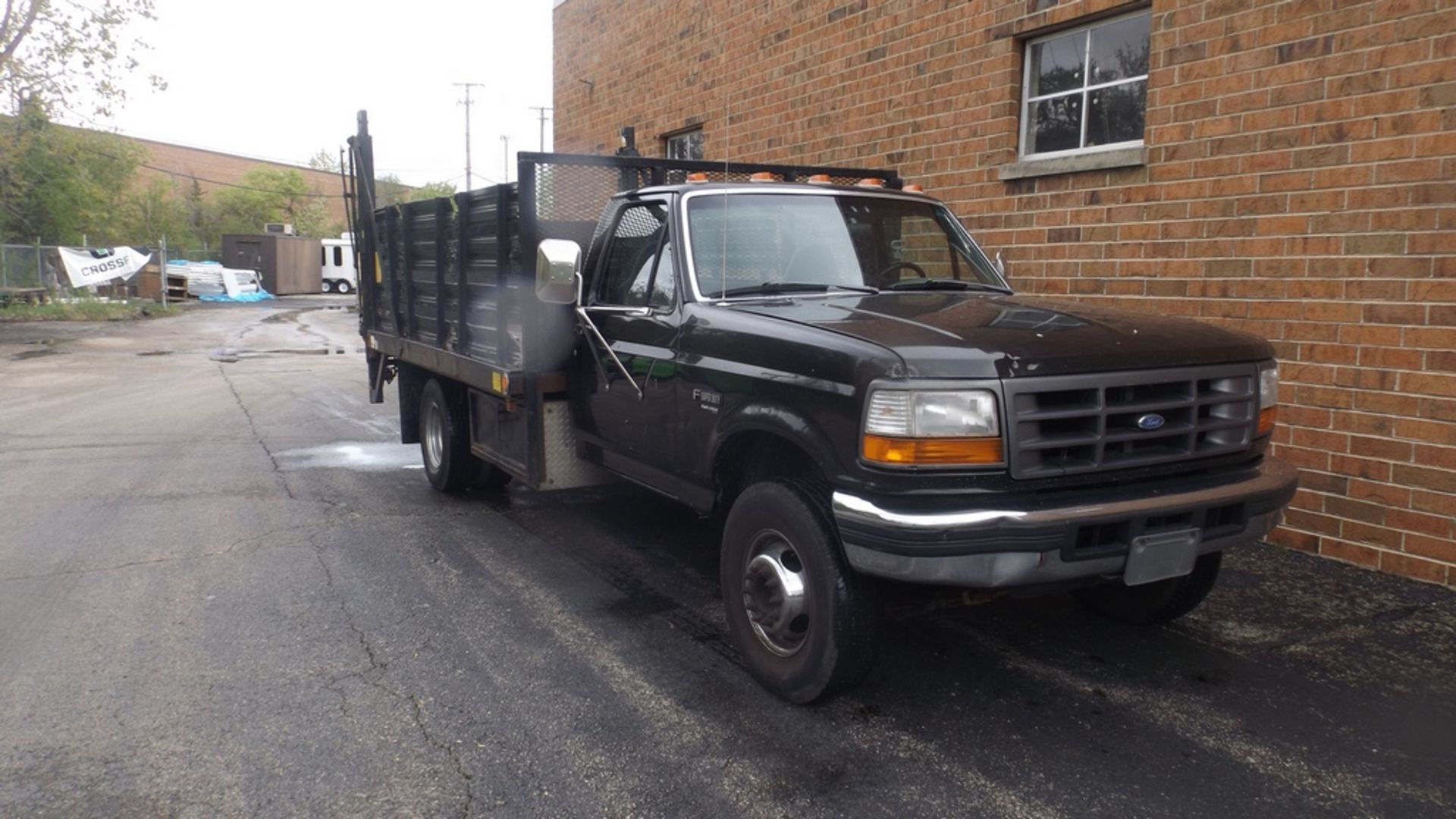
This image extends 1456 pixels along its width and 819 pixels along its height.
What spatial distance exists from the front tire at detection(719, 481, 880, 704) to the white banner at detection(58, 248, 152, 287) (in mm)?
30794

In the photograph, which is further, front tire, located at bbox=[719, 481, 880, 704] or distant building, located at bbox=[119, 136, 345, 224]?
distant building, located at bbox=[119, 136, 345, 224]

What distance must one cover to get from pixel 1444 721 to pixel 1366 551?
6.70 ft

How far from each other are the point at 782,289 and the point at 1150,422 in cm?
166

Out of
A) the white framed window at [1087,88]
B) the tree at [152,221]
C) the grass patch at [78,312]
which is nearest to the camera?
the white framed window at [1087,88]

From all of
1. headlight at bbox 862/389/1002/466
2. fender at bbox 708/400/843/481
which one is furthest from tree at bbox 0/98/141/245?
headlight at bbox 862/389/1002/466

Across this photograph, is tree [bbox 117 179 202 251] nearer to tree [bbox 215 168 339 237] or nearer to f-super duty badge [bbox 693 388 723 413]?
tree [bbox 215 168 339 237]

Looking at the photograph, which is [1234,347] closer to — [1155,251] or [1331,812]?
[1331,812]

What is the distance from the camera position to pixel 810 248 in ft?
15.7

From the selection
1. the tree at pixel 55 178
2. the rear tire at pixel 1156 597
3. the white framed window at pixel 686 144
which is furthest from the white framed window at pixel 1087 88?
the tree at pixel 55 178

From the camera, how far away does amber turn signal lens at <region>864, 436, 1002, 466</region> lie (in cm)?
334

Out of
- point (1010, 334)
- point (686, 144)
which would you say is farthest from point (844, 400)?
point (686, 144)

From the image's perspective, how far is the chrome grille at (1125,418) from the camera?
337 cm

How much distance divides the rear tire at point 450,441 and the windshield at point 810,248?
308 centimetres

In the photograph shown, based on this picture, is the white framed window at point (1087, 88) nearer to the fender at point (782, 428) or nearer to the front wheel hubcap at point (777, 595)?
the fender at point (782, 428)
